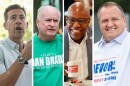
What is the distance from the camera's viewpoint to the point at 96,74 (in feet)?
27.0

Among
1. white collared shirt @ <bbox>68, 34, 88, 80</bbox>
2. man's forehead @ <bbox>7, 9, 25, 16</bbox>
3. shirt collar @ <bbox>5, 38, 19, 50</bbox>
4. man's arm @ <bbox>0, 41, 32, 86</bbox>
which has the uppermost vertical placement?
man's forehead @ <bbox>7, 9, 25, 16</bbox>

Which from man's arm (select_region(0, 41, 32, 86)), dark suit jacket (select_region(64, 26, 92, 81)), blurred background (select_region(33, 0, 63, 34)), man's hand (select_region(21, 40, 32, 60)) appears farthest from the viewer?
dark suit jacket (select_region(64, 26, 92, 81))

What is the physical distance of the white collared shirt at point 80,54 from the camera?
26.9ft

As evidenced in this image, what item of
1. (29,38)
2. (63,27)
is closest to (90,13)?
(63,27)

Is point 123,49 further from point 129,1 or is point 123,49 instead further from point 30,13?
point 30,13

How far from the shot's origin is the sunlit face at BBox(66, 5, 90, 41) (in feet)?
26.9

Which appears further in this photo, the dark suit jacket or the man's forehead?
the dark suit jacket

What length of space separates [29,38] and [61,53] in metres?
0.52

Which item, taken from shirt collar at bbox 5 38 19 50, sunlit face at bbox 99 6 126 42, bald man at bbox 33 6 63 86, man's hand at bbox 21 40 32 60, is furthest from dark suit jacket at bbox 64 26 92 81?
shirt collar at bbox 5 38 19 50

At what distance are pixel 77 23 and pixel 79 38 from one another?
0.73ft

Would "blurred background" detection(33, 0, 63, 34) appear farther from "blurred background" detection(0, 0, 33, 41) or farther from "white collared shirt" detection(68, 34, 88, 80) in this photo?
"white collared shirt" detection(68, 34, 88, 80)

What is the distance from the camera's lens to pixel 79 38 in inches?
324

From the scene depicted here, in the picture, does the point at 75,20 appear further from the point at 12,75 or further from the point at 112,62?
the point at 12,75

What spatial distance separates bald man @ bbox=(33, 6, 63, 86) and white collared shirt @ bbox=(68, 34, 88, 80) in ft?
0.60
